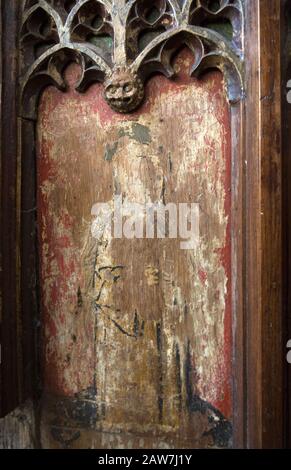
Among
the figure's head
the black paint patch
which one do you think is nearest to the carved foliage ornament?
the figure's head

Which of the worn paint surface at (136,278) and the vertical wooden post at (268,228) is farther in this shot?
the worn paint surface at (136,278)

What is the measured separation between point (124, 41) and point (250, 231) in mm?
776

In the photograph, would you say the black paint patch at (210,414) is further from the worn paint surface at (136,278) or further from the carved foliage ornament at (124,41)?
the carved foliage ornament at (124,41)

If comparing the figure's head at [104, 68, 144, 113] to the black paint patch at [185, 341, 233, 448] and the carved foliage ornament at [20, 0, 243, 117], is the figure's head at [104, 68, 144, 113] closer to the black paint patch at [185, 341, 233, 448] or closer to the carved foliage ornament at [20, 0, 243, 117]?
the carved foliage ornament at [20, 0, 243, 117]

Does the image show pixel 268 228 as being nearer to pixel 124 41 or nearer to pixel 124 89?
pixel 124 89

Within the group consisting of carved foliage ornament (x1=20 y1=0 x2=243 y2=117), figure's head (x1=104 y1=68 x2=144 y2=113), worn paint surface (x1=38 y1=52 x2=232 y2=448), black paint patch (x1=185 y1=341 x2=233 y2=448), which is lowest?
black paint patch (x1=185 y1=341 x2=233 y2=448)

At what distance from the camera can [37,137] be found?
1.49 m

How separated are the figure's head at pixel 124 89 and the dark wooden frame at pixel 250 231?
34 centimetres

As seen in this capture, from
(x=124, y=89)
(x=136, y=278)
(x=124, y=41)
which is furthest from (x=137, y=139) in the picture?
(x=136, y=278)

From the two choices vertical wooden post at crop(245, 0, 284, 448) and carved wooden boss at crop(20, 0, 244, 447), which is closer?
vertical wooden post at crop(245, 0, 284, 448)

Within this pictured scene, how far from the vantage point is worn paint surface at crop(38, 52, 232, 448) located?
4.42 ft

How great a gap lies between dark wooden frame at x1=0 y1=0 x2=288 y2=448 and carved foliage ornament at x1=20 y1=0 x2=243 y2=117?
0.18 ft

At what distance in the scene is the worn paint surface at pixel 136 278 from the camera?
4.42ft

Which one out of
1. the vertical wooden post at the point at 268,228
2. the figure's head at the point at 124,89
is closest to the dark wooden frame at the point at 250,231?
the vertical wooden post at the point at 268,228
